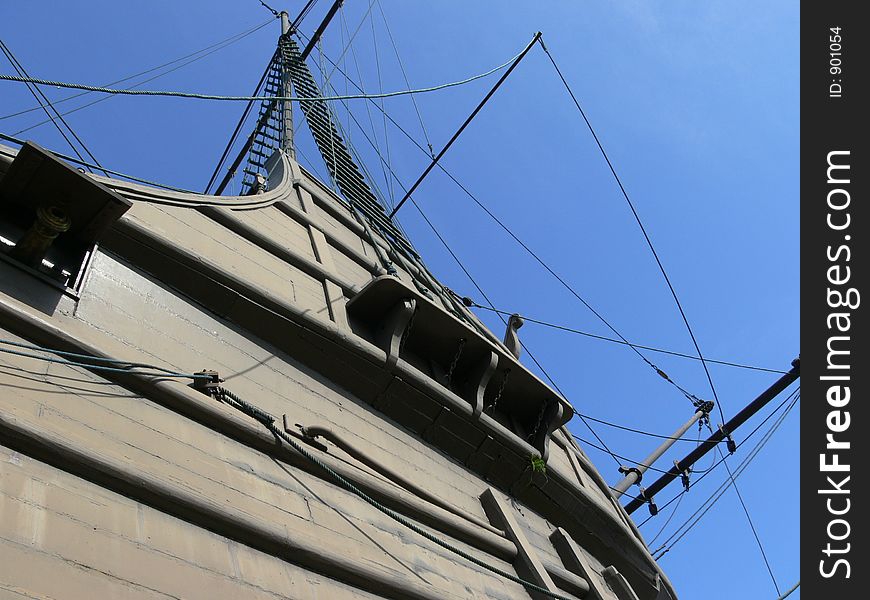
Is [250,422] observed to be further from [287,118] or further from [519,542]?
[287,118]

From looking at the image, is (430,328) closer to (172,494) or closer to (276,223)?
(276,223)

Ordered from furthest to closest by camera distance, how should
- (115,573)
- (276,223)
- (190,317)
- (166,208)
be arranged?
(276,223), (166,208), (190,317), (115,573)

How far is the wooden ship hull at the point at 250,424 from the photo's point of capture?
12.3 ft

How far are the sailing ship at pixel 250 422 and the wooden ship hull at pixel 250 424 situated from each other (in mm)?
13

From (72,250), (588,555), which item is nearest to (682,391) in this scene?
(588,555)

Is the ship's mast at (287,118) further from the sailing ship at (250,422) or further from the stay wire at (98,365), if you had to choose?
the stay wire at (98,365)

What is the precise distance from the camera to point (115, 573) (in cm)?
348

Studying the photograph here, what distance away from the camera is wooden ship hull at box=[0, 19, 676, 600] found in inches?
148

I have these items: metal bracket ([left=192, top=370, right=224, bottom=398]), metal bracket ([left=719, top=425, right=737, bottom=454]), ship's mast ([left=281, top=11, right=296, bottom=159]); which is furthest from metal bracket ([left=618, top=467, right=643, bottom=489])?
metal bracket ([left=192, top=370, right=224, bottom=398])

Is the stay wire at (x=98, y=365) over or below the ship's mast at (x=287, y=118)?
below

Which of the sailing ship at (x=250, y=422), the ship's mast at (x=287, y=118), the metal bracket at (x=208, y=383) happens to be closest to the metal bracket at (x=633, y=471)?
the sailing ship at (x=250, y=422)

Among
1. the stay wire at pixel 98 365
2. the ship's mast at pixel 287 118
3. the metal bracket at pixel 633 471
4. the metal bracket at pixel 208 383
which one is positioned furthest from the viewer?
the metal bracket at pixel 633 471

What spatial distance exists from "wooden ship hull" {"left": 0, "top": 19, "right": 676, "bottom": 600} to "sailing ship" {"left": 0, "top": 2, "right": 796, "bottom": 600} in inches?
0.5

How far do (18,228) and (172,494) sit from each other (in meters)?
1.83
